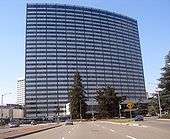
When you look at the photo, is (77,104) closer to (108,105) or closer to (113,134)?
(108,105)

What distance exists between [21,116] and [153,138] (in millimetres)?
169810

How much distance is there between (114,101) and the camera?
125750 mm

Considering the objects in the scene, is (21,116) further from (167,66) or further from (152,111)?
(167,66)

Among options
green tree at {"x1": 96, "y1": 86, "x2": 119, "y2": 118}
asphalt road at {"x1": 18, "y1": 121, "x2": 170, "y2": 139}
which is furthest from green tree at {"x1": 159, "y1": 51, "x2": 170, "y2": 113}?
asphalt road at {"x1": 18, "y1": 121, "x2": 170, "y2": 139}

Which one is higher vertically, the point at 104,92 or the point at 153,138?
the point at 104,92

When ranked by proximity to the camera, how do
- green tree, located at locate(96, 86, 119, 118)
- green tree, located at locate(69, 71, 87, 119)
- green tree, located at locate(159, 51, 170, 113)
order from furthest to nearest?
green tree, located at locate(69, 71, 87, 119), green tree, located at locate(96, 86, 119, 118), green tree, located at locate(159, 51, 170, 113)

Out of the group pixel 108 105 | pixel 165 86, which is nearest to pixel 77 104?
pixel 108 105

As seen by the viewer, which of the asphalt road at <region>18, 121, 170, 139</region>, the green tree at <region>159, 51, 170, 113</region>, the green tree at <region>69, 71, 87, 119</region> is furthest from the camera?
the green tree at <region>69, 71, 87, 119</region>

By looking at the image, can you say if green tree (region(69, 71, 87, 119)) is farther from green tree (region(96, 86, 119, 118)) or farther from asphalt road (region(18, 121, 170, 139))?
asphalt road (region(18, 121, 170, 139))

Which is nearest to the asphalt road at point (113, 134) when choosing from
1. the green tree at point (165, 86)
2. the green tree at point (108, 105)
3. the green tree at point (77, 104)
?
the green tree at point (165, 86)

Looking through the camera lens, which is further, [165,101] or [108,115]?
[108,115]

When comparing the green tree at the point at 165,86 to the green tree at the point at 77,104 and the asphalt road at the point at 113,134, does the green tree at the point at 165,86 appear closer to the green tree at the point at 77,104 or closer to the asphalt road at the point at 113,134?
the green tree at the point at 77,104

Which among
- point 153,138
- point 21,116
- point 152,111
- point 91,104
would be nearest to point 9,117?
point 21,116

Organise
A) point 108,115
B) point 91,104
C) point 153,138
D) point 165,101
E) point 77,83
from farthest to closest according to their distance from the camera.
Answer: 1. point 91,104
2. point 77,83
3. point 108,115
4. point 165,101
5. point 153,138
